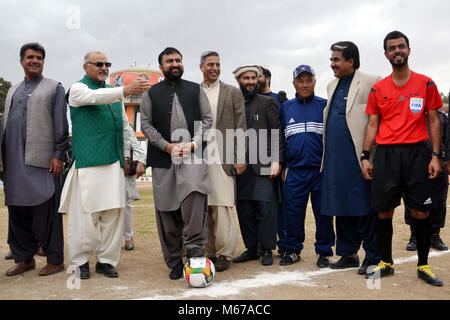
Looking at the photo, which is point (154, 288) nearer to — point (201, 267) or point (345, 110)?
point (201, 267)

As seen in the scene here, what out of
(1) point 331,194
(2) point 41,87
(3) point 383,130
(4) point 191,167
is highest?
(2) point 41,87

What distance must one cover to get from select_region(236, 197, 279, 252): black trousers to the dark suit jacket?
1.28 feet

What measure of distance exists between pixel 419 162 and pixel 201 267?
219 cm

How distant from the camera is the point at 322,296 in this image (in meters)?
3.42

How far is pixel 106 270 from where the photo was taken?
4.33 m

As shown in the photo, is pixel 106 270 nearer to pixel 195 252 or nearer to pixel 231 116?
pixel 195 252

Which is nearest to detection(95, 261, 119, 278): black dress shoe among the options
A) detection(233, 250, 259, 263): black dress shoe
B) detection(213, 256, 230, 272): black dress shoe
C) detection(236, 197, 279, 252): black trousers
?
detection(213, 256, 230, 272): black dress shoe

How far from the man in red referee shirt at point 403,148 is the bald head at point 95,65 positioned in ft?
9.14

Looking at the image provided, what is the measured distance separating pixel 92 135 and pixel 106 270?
4.57 ft

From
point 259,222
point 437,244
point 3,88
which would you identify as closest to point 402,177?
point 259,222

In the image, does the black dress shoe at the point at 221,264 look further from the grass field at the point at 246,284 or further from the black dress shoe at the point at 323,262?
the black dress shoe at the point at 323,262

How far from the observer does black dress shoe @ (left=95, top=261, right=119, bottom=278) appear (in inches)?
168
